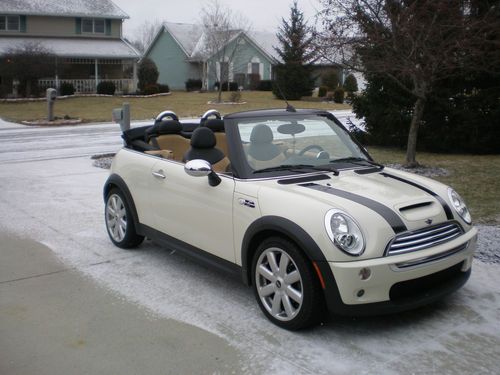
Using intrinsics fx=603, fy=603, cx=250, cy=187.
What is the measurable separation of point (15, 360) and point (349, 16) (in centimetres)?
878

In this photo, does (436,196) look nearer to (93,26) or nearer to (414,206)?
(414,206)

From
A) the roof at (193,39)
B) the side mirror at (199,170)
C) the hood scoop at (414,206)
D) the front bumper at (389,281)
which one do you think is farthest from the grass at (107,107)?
the front bumper at (389,281)

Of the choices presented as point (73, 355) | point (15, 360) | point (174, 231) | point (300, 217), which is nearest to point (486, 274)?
point (300, 217)

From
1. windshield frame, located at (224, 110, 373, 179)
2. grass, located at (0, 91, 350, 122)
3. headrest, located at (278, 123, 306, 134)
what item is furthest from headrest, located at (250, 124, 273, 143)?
grass, located at (0, 91, 350, 122)

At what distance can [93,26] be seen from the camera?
4288 centimetres

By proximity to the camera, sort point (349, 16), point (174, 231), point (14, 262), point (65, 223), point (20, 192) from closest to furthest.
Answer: point (174, 231)
point (14, 262)
point (65, 223)
point (20, 192)
point (349, 16)

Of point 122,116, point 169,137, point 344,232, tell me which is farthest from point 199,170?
point 122,116

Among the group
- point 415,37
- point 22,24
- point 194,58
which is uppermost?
point 22,24

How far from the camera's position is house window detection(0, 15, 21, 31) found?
40.1 metres

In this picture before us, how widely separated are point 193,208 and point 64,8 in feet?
131

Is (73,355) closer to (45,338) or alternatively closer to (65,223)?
(45,338)

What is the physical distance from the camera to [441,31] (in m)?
10.0

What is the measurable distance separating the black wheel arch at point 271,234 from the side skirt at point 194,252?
5.8 inches

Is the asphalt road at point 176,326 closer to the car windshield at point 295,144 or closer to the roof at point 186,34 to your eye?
the car windshield at point 295,144
